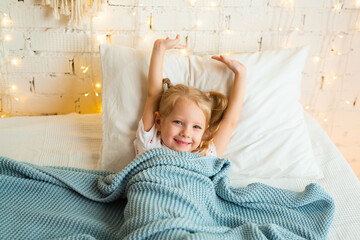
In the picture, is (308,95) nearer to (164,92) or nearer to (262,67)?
(262,67)

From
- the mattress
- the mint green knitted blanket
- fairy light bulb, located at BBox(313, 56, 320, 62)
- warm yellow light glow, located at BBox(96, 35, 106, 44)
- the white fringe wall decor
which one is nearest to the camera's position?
the mint green knitted blanket

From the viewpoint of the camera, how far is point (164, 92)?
1.22 meters

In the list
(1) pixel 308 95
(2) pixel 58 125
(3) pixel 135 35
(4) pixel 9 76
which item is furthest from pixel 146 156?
(1) pixel 308 95

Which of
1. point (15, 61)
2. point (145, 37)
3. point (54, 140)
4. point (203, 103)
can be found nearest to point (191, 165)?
point (203, 103)

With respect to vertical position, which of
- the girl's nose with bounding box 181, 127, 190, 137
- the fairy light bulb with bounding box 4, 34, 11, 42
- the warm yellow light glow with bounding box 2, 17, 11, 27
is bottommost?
the girl's nose with bounding box 181, 127, 190, 137

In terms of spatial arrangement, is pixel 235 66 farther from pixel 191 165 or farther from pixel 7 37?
pixel 7 37

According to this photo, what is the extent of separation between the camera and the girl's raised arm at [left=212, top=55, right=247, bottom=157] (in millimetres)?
1232

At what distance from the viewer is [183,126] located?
1.15 m

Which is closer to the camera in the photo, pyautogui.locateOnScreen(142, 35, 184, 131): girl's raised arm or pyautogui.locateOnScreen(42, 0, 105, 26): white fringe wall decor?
pyautogui.locateOnScreen(142, 35, 184, 131): girl's raised arm

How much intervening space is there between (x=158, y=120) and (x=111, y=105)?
0.64 feet

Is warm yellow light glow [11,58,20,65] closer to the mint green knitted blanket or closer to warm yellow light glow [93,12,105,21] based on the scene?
warm yellow light glow [93,12,105,21]

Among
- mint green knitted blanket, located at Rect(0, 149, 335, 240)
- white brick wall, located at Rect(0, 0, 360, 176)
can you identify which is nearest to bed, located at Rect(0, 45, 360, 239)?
mint green knitted blanket, located at Rect(0, 149, 335, 240)

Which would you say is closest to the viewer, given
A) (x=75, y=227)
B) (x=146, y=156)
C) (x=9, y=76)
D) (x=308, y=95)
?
(x=75, y=227)

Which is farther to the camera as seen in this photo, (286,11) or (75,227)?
(286,11)
